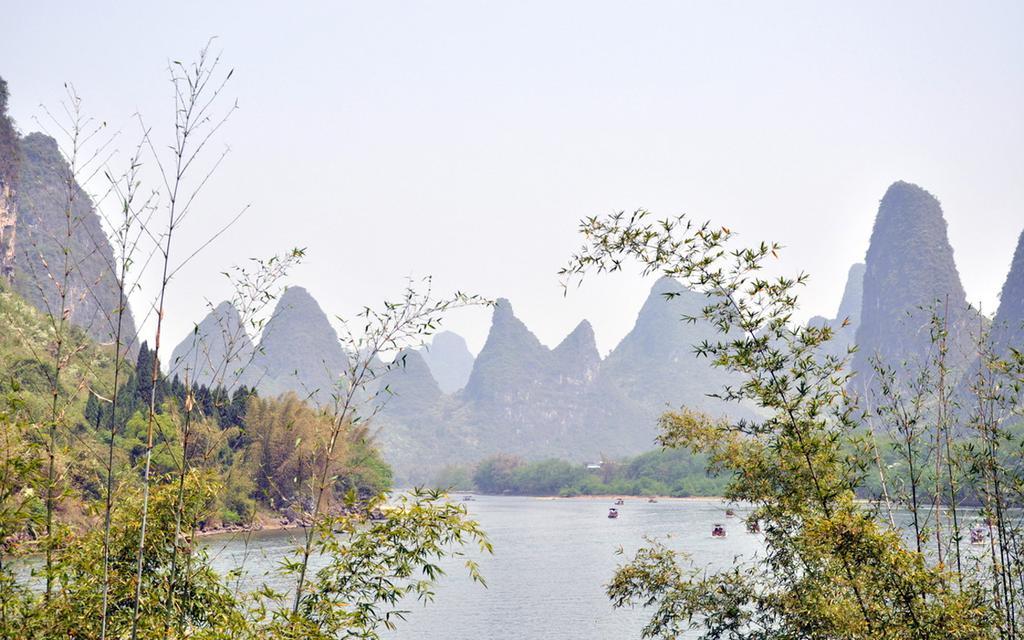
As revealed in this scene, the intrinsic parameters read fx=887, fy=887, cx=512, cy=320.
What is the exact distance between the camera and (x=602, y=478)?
98188mm

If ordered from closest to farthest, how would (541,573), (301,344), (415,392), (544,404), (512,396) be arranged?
(541,573) < (301,344) < (512,396) < (544,404) < (415,392)

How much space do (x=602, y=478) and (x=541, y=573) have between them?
69572mm

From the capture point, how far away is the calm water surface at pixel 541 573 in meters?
20.2

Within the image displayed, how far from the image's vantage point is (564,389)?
194 meters

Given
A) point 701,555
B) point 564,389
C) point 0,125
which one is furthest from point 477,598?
point 564,389

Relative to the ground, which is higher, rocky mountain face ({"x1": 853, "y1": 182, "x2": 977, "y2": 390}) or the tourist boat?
rocky mountain face ({"x1": 853, "y1": 182, "x2": 977, "y2": 390})

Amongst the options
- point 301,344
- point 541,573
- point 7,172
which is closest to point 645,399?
point 301,344

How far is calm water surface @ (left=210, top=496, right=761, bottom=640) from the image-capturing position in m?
20.2

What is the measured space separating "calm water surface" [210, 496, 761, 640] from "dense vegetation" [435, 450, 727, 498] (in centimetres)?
2946

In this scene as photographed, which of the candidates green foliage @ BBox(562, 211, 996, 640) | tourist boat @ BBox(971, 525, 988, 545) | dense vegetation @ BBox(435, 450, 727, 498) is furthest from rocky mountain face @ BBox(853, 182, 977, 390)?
green foliage @ BBox(562, 211, 996, 640)

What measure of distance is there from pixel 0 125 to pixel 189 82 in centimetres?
8221

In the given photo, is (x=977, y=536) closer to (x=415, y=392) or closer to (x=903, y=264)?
(x=903, y=264)

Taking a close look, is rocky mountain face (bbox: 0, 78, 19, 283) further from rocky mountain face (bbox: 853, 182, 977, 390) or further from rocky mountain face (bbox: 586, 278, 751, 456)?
rocky mountain face (bbox: 586, 278, 751, 456)

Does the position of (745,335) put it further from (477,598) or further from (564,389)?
(564,389)
